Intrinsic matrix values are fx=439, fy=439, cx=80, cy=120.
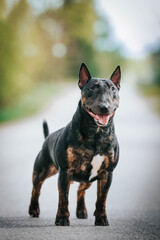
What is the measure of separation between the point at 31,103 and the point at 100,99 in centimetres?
2654

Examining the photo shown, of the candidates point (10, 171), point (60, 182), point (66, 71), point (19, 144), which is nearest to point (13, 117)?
point (19, 144)

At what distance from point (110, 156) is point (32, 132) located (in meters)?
12.2

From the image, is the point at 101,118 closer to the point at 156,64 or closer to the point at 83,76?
the point at 83,76

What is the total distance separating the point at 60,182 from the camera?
14.9 feet

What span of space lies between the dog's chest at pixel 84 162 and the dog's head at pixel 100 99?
37 centimetres

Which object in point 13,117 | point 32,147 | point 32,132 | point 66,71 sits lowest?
point 32,147

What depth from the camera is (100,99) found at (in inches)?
168

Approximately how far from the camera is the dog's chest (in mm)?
4438

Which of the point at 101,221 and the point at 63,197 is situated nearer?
the point at 63,197

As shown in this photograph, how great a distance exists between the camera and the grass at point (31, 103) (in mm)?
23812

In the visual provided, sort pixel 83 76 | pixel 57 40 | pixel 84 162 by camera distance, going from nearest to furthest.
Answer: pixel 84 162 < pixel 83 76 < pixel 57 40

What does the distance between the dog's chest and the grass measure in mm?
16777

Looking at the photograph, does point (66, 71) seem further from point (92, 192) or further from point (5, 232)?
point (5, 232)

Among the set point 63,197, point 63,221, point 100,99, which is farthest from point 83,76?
point 63,221
